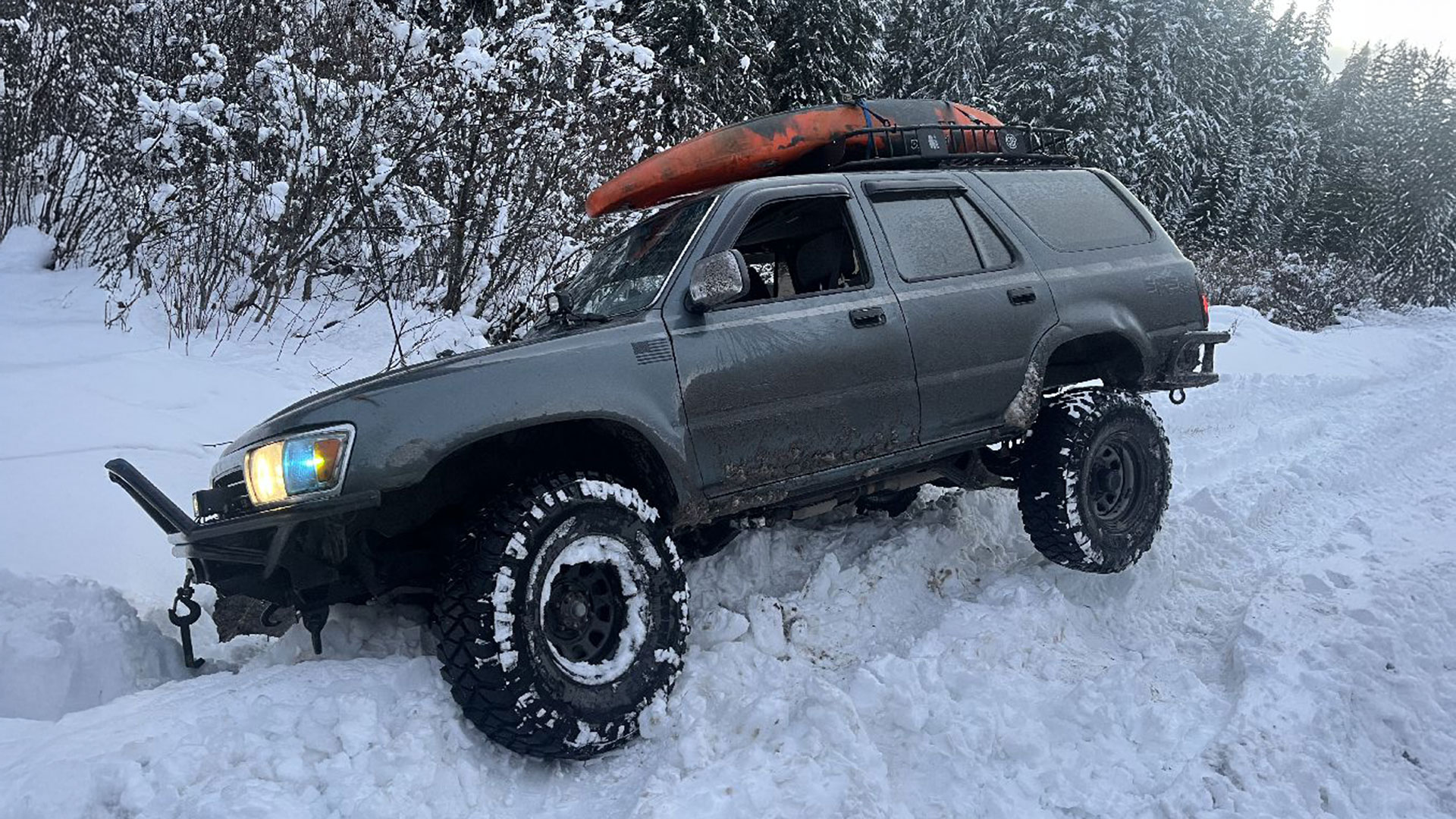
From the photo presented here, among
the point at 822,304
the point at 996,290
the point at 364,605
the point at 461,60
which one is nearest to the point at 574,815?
the point at 364,605

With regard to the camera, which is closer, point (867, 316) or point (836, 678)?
point (836, 678)

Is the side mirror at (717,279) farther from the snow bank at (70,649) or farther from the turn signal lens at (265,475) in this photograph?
the snow bank at (70,649)

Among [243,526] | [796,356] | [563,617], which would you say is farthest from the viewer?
[796,356]

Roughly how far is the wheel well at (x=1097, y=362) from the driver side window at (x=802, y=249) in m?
1.34

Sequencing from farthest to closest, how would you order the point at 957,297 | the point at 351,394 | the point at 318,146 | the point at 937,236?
the point at 318,146 < the point at 937,236 < the point at 957,297 < the point at 351,394

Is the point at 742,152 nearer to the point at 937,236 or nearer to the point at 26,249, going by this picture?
the point at 937,236

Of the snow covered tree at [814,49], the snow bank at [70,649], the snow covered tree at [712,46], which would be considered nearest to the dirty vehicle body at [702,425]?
the snow bank at [70,649]

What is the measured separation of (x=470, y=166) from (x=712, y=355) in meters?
5.09

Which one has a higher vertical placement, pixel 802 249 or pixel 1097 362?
pixel 802 249

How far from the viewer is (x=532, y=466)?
322 centimetres

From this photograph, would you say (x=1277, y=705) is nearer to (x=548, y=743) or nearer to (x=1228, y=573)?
(x=1228, y=573)

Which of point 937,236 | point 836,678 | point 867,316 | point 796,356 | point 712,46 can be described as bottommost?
point 836,678

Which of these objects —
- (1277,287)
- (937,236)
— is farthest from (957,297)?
(1277,287)

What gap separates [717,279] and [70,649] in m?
2.60
